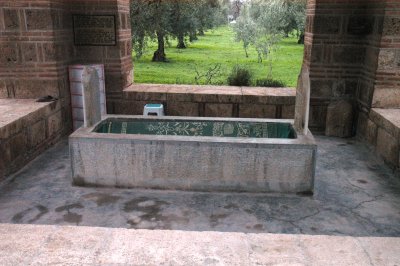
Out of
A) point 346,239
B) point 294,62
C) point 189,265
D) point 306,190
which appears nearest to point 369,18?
point 306,190

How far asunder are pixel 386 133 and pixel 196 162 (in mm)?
2328

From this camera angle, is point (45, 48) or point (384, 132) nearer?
point (384, 132)

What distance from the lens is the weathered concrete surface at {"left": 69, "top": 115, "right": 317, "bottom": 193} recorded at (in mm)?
3699

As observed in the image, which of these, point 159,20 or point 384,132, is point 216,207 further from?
point 159,20

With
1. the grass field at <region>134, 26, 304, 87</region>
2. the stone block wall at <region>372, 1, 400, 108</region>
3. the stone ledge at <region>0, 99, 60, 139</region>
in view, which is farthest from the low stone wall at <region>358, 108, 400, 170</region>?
the grass field at <region>134, 26, 304, 87</region>

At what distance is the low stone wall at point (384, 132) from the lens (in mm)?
4242

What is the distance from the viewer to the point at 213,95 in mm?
5727

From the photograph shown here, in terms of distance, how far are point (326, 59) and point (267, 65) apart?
7.12 meters

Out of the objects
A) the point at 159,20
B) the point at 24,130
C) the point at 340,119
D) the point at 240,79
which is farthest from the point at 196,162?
the point at 159,20

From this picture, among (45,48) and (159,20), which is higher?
(159,20)

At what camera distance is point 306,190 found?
375 centimetres

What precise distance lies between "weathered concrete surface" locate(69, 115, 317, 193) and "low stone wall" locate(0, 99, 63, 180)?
0.77m


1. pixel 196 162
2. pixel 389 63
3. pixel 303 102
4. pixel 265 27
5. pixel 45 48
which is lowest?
pixel 196 162

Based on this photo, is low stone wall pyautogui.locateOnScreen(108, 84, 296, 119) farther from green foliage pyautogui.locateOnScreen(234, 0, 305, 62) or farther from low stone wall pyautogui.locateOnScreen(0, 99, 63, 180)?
green foliage pyautogui.locateOnScreen(234, 0, 305, 62)
